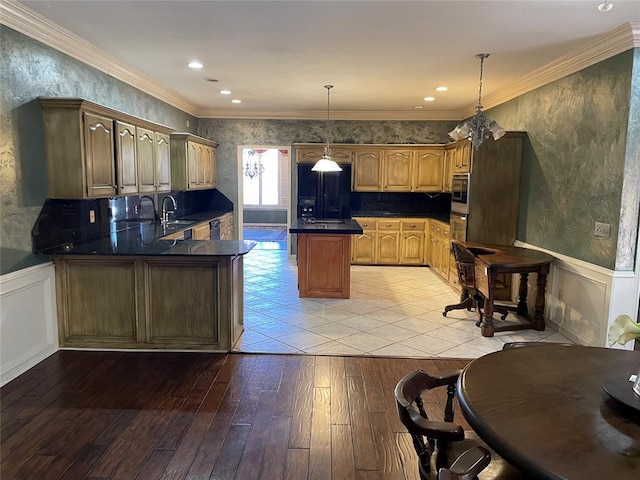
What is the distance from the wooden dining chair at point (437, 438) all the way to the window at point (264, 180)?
38.3ft

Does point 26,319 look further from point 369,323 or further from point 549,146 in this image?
point 549,146

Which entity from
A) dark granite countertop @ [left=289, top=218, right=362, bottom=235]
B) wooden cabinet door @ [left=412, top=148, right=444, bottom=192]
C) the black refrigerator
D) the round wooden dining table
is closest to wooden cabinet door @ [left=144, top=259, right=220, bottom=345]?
dark granite countertop @ [left=289, top=218, right=362, bottom=235]

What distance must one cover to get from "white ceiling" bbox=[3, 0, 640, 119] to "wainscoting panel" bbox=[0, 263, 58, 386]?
1.96 meters

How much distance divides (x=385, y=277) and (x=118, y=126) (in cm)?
443

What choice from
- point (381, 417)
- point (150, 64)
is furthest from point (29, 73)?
point (381, 417)

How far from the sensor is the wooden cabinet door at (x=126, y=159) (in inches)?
161

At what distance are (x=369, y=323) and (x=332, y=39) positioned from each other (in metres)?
2.80

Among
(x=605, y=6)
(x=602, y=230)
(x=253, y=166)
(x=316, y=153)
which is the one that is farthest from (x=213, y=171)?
(x=605, y=6)

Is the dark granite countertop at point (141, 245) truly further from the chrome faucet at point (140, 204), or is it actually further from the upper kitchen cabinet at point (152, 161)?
the upper kitchen cabinet at point (152, 161)

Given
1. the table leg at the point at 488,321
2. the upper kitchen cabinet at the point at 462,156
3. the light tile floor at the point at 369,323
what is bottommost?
the light tile floor at the point at 369,323

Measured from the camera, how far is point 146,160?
478 cm

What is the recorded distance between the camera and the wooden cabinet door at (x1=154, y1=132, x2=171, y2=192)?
5123 mm

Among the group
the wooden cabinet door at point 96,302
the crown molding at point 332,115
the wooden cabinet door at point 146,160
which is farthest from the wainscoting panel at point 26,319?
the crown molding at point 332,115

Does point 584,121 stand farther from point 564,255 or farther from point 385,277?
point 385,277
